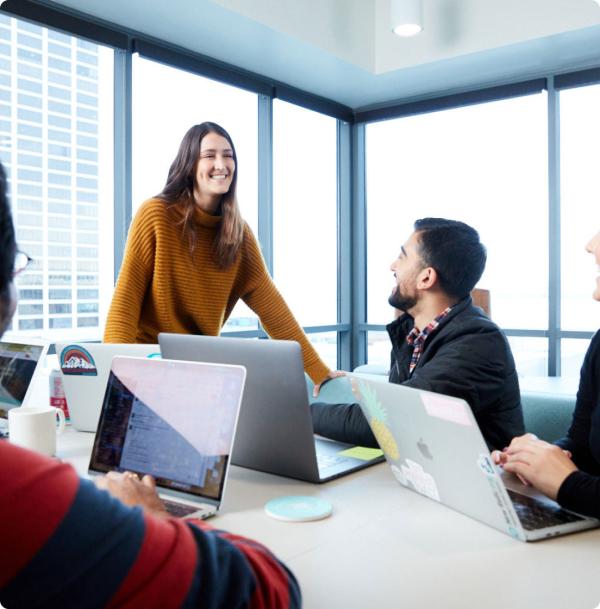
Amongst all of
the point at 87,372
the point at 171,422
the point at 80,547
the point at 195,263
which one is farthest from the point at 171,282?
the point at 80,547

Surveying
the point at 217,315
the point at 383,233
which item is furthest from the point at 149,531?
the point at 383,233

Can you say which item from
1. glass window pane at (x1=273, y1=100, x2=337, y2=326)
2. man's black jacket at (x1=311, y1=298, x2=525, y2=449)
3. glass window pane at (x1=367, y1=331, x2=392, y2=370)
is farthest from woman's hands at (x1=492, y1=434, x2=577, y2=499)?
glass window pane at (x1=367, y1=331, x2=392, y2=370)

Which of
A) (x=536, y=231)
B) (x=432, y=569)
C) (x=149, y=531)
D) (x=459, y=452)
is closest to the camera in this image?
(x=149, y=531)

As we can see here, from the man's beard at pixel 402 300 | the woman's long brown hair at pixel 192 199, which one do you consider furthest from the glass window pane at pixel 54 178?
the man's beard at pixel 402 300

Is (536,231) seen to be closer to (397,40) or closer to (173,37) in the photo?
(397,40)

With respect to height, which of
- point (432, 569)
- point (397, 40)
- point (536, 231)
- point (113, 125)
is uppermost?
point (397, 40)

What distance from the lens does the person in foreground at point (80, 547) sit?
481mm

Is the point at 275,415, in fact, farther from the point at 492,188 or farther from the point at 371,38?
the point at 492,188

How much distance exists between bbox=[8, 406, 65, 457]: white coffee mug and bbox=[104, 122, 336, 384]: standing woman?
0.52 meters

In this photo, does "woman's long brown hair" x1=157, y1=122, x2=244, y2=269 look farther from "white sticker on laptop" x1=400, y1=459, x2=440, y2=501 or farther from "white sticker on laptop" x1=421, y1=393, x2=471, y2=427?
"white sticker on laptop" x1=421, y1=393, x2=471, y2=427

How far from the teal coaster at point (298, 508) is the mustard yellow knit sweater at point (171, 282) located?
0.93m

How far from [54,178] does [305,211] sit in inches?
86.4

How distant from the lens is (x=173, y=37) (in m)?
3.85

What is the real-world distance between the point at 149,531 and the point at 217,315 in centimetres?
171
